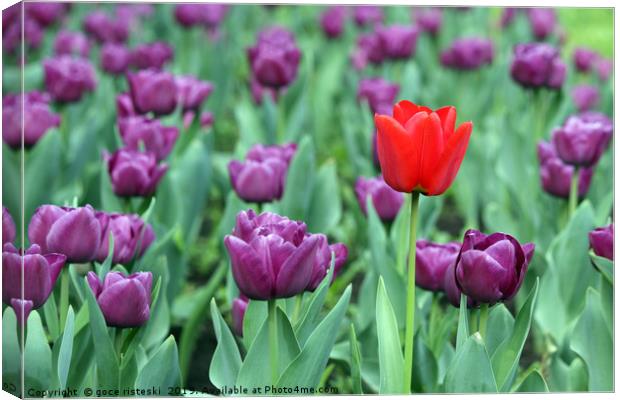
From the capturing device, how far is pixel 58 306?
1.69 metres

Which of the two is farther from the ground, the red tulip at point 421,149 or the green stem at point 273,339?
the red tulip at point 421,149

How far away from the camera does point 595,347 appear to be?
183 cm

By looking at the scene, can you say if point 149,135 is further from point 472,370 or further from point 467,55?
point 467,55

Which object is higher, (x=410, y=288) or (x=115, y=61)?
(x=115, y=61)

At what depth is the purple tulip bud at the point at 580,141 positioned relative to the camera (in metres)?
2.06

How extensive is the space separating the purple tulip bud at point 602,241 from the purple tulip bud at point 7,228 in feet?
2.82

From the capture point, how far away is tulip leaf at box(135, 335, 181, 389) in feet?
5.24

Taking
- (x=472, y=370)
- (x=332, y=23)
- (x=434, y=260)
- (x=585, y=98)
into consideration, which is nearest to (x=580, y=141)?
(x=434, y=260)

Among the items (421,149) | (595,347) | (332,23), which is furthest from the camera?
(332,23)

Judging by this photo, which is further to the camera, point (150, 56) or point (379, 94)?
point (150, 56)

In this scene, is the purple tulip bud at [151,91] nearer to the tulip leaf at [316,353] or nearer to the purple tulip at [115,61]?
the purple tulip at [115,61]

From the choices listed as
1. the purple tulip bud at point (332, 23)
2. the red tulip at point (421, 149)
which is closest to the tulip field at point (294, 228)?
the red tulip at point (421, 149)

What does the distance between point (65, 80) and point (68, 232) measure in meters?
1.07

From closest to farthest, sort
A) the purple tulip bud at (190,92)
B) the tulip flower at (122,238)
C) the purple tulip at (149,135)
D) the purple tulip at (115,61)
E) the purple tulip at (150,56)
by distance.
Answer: the tulip flower at (122,238)
the purple tulip at (149,135)
the purple tulip bud at (190,92)
the purple tulip at (150,56)
the purple tulip at (115,61)
